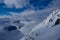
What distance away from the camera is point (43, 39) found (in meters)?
101

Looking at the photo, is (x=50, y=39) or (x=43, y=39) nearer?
(x=50, y=39)

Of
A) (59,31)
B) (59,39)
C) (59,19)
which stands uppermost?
(59,19)

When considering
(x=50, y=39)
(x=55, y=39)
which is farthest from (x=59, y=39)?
(x=50, y=39)

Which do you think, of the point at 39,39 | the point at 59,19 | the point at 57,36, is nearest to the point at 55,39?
the point at 57,36

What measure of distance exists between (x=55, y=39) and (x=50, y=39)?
701cm

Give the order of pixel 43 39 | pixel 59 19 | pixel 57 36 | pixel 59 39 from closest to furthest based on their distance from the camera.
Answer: pixel 59 39 → pixel 57 36 → pixel 43 39 → pixel 59 19

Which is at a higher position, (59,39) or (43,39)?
(43,39)

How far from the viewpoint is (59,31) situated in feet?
310

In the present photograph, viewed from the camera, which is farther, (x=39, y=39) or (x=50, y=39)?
(x=39, y=39)

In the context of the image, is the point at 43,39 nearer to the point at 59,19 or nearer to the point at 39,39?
the point at 39,39

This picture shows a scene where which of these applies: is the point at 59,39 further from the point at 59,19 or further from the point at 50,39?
the point at 59,19

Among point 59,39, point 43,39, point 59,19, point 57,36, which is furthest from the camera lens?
point 59,19

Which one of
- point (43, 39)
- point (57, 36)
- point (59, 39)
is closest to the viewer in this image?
point (59, 39)

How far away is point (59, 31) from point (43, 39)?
10679 millimetres
